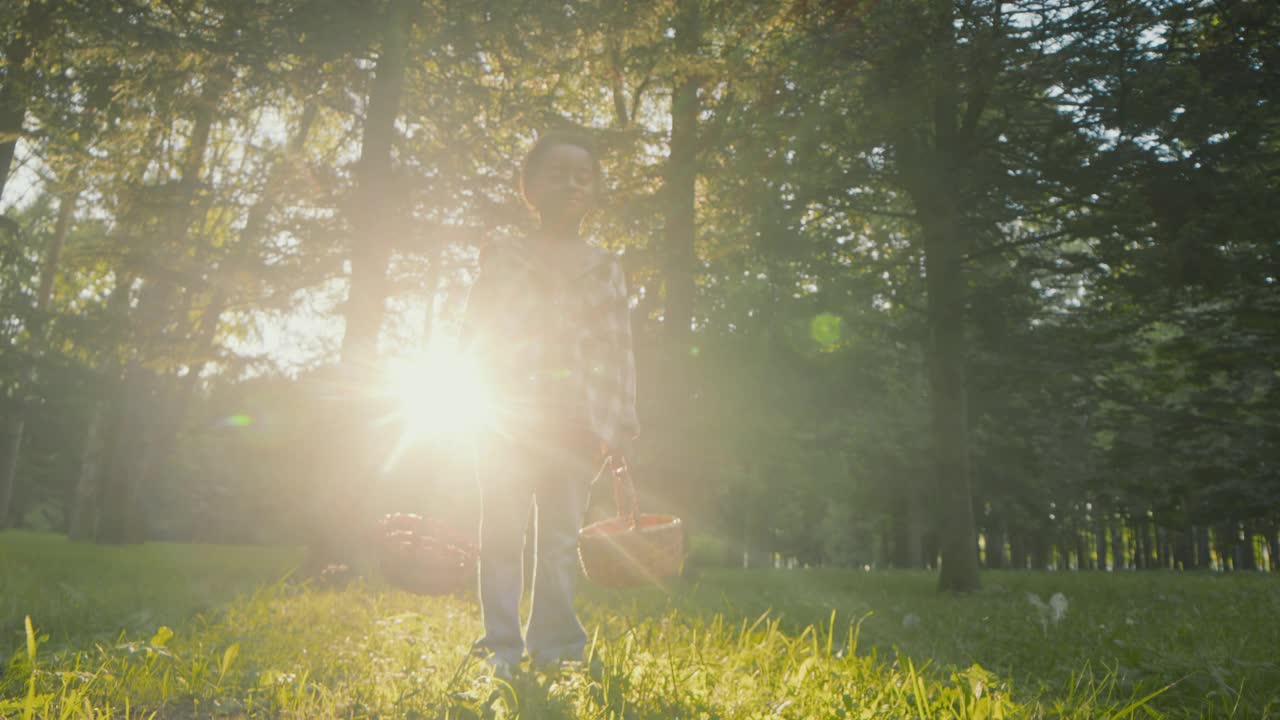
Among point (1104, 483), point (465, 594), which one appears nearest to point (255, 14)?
point (465, 594)

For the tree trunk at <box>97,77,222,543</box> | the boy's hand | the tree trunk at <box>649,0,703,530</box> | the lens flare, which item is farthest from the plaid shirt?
the tree trunk at <box>97,77,222,543</box>

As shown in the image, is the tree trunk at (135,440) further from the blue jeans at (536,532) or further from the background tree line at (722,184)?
the blue jeans at (536,532)

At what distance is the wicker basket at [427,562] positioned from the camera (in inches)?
373

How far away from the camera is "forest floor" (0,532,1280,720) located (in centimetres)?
304

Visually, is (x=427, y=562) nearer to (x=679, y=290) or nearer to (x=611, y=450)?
(x=679, y=290)

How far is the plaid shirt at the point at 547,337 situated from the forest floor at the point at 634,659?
1044mm

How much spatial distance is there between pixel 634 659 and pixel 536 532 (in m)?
0.74

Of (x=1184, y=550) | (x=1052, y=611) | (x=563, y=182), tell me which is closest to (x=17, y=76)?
(x=563, y=182)

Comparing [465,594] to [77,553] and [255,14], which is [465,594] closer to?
[255,14]

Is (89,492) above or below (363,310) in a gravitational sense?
below

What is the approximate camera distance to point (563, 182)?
13.7 ft

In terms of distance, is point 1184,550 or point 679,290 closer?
point 679,290

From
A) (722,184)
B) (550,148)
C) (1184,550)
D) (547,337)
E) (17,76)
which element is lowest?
(1184,550)

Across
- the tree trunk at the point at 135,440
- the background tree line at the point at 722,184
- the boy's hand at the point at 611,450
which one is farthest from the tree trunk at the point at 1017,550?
the boy's hand at the point at 611,450
